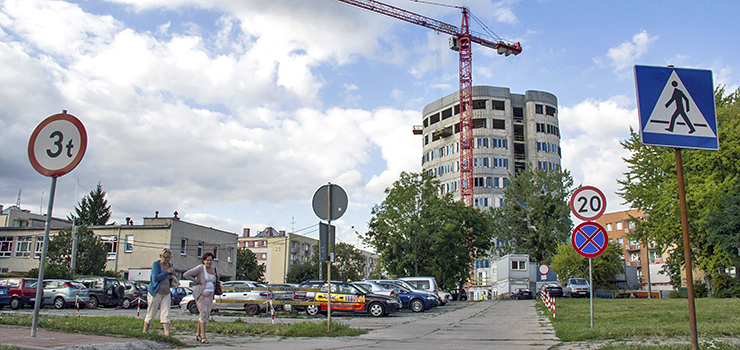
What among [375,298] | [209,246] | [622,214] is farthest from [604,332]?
[622,214]

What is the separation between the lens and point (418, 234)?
47.3m

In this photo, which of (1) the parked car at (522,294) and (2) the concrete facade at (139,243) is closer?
(1) the parked car at (522,294)

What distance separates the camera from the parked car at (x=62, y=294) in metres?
26.0

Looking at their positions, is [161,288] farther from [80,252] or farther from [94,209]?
[94,209]

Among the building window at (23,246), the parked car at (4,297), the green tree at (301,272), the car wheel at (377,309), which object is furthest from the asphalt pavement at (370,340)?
the green tree at (301,272)

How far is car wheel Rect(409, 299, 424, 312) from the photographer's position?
25047mm

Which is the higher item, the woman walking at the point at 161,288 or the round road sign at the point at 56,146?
the round road sign at the point at 56,146

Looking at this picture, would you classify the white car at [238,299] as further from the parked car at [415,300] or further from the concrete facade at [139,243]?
the concrete facade at [139,243]

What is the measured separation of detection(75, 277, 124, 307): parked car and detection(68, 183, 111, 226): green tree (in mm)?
59304

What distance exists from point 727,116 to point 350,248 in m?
69.1

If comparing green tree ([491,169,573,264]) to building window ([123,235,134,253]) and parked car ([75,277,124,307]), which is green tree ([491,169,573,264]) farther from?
parked car ([75,277,124,307])

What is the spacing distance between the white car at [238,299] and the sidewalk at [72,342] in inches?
466

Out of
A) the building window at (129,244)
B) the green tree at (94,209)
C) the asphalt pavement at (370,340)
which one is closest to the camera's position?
the asphalt pavement at (370,340)

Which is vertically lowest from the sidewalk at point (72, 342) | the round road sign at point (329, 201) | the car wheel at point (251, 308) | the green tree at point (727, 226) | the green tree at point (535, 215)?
the car wheel at point (251, 308)
